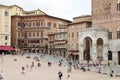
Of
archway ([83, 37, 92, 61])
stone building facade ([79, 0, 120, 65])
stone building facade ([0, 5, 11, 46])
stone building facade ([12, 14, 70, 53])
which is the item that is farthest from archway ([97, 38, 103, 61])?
stone building facade ([0, 5, 11, 46])

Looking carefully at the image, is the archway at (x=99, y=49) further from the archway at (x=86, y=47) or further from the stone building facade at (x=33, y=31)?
the stone building facade at (x=33, y=31)

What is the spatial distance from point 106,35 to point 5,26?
113ft

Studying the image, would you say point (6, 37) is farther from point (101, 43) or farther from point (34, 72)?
point (34, 72)

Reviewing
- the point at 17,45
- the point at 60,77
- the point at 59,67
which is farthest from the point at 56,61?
the point at 17,45

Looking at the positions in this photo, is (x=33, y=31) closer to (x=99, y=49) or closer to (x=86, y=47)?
(x=86, y=47)

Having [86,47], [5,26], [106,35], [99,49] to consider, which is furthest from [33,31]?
[106,35]

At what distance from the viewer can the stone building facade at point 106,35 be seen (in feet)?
205

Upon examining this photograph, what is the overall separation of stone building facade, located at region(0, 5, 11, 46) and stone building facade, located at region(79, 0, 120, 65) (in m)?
28.5

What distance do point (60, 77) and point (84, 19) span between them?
135 ft

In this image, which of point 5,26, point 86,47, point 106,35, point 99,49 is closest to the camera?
point 106,35

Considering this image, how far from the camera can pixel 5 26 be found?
88.8m

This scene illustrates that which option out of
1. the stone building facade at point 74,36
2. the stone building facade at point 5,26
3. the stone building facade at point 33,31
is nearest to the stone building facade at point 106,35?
the stone building facade at point 74,36

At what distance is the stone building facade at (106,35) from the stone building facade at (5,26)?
1123 inches

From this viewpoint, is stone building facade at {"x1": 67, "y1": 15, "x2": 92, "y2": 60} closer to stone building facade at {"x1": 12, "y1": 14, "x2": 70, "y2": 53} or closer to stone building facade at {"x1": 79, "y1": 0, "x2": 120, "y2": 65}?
stone building facade at {"x1": 12, "y1": 14, "x2": 70, "y2": 53}
